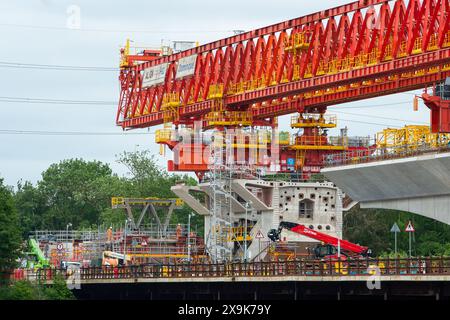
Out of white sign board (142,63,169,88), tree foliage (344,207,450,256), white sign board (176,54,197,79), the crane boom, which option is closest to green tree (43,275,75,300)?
the crane boom

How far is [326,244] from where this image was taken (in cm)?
12044

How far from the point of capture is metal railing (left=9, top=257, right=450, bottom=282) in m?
89.0

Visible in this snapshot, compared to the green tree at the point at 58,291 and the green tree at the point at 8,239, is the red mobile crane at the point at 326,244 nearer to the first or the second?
the green tree at the point at 58,291

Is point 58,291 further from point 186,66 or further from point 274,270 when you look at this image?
point 186,66

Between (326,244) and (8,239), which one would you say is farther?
(326,244)

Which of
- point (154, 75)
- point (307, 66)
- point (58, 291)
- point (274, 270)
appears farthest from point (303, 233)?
point (274, 270)

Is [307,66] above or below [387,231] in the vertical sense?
above

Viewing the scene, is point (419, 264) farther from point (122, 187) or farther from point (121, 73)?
point (122, 187)

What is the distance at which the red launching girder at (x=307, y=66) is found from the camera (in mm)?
106250

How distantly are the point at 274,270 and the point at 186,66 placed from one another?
4235 centimetres

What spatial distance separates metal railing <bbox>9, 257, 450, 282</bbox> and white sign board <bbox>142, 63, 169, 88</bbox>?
1087 inches

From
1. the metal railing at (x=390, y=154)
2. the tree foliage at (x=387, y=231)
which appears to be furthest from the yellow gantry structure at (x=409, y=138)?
the tree foliage at (x=387, y=231)

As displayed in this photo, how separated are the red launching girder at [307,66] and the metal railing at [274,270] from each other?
13.1 m
